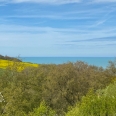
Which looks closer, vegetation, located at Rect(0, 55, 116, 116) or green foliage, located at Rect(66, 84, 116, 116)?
green foliage, located at Rect(66, 84, 116, 116)

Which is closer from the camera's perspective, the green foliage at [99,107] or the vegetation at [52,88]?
the green foliage at [99,107]

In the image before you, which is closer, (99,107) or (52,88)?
(99,107)

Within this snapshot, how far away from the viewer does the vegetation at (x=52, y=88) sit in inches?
1014

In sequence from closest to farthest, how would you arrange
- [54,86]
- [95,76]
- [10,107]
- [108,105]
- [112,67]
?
[108,105], [10,107], [54,86], [95,76], [112,67]

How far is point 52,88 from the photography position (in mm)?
37469

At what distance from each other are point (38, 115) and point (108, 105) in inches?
213

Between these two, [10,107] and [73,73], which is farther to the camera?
[73,73]

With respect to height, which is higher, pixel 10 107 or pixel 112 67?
pixel 112 67

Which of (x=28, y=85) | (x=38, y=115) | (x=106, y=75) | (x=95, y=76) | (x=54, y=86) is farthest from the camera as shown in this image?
(x=106, y=75)

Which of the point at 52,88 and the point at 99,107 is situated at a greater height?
the point at 99,107

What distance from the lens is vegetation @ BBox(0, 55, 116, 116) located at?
2576cm

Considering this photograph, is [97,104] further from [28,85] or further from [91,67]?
[91,67]

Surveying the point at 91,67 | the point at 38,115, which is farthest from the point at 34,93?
the point at 91,67

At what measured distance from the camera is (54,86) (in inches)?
1478
